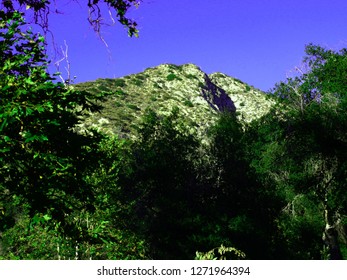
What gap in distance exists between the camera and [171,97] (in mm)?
72500

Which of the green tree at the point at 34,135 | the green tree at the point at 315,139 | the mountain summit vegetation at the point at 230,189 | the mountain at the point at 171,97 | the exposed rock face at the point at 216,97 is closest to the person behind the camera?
the green tree at the point at 34,135

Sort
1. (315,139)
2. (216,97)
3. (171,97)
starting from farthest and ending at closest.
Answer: (216,97) → (171,97) → (315,139)

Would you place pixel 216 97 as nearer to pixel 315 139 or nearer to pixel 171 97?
pixel 171 97

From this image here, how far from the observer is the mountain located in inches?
2341

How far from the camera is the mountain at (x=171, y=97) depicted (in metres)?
59.5

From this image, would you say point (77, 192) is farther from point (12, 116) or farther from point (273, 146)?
point (273, 146)

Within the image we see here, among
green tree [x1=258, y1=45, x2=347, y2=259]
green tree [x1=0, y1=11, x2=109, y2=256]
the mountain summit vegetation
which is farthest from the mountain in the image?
green tree [x1=0, y1=11, x2=109, y2=256]

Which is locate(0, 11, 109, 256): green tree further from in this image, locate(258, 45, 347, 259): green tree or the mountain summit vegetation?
locate(258, 45, 347, 259): green tree

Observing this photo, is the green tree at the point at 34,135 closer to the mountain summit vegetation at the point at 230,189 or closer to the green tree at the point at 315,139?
the mountain summit vegetation at the point at 230,189

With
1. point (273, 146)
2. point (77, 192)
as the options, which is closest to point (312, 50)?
point (273, 146)

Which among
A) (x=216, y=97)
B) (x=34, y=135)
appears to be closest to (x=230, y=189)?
(x=34, y=135)

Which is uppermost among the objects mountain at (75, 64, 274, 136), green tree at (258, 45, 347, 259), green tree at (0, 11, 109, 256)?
mountain at (75, 64, 274, 136)

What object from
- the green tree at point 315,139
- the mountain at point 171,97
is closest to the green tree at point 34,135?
the green tree at point 315,139

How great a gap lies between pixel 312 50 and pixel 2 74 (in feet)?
84.9
